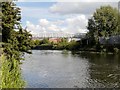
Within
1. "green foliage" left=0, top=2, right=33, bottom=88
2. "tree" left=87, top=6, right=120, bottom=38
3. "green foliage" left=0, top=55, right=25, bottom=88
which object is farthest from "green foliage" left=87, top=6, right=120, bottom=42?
"green foliage" left=0, top=55, right=25, bottom=88

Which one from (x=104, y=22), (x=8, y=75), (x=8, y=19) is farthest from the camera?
(x=104, y=22)

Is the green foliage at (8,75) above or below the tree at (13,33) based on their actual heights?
below

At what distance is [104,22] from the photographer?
99438 mm

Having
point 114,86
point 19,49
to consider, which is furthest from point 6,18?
point 114,86

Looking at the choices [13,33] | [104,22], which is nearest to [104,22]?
[104,22]

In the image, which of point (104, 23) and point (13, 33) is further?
point (104, 23)

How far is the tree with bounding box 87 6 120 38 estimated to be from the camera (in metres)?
99.8

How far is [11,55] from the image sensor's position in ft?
83.1

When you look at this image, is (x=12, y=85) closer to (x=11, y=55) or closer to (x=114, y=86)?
(x=11, y=55)

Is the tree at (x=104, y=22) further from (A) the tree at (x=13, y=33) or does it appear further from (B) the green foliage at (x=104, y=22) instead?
(A) the tree at (x=13, y=33)

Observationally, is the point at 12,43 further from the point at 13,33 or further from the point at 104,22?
the point at 104,22

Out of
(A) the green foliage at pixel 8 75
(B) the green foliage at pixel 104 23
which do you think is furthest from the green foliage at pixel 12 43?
(B) the green foliage at pixel 104 23

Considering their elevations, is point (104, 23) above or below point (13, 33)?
above

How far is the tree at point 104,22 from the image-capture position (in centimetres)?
9975
